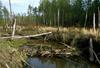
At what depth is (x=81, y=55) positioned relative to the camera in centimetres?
1495

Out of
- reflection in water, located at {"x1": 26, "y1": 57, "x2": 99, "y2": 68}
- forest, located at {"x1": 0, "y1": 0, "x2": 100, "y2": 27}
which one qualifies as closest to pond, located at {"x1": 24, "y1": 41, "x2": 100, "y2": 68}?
reflection in water, located at {"x1": 26, "y1": 57, "x2": 99, "y2": 68}

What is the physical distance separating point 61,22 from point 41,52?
3318 centimetres

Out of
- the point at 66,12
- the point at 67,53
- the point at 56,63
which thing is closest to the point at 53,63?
the point at 56,63

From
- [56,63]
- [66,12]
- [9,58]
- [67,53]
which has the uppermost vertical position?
[66,12]

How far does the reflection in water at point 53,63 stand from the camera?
505 inches

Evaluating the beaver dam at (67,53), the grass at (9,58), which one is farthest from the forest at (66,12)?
the grass at (9,58)

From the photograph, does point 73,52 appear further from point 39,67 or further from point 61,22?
point 61,22

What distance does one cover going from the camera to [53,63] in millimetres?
13656

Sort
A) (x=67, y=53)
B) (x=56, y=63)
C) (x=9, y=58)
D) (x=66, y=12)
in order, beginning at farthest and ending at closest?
1. (x=66, y=12)
2. (x=67, y=53)
3. (x=56, y=63)
4. (x=9, y=58)

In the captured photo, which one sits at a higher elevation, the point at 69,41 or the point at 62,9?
the point at 62,9

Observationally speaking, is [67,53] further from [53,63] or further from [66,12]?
[66,12]

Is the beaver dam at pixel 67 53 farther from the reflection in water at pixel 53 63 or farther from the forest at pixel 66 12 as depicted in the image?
the forest at pixel 66 12

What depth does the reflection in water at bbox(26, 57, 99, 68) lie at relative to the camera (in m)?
12.8

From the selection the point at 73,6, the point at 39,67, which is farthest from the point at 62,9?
the point at 39,67
